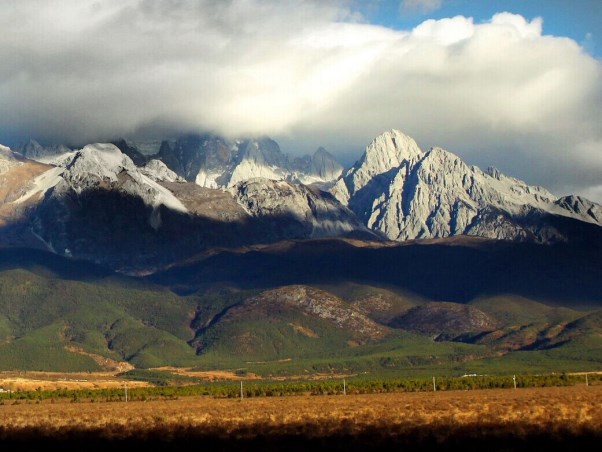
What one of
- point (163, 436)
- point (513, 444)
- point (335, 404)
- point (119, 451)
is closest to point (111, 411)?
point (335, 404)

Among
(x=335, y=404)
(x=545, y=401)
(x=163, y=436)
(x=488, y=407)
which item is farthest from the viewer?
(x=335, y=404)

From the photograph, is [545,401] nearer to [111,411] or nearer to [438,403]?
[438,403]

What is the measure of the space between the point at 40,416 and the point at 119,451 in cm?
5534

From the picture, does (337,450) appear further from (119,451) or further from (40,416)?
(40,416)

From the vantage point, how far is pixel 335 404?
15688 cm

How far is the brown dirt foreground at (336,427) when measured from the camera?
94812 millimetres

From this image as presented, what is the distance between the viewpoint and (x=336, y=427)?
365 ft

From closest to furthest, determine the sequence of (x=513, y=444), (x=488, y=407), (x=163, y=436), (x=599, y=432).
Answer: (x=513, y=444) → (x=599, y=432) → (x=163, y=436) → (x=488, y=407)

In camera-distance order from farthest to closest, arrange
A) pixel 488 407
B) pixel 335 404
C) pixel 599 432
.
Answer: pixel 335 404
pixel 488 407
pixel 599 432

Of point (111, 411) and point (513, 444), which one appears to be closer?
point (513, 444)

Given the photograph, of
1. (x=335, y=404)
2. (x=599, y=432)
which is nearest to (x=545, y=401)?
(x=335, y=404)

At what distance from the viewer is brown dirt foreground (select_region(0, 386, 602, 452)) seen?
311ft

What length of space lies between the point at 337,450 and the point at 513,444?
16.0 m

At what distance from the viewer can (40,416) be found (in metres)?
148
